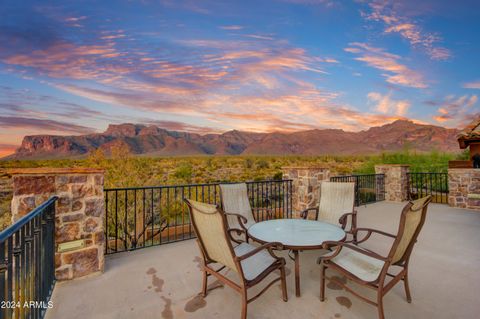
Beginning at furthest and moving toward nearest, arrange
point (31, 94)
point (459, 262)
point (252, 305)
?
1. point (31, 94)
2. point (459, 262)
3. point (252, 305)

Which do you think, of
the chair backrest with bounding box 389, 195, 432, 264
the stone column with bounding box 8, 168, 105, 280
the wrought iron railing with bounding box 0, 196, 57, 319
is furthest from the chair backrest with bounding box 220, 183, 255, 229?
the wrought iron railing with bounding box 0, 196, 57, 319

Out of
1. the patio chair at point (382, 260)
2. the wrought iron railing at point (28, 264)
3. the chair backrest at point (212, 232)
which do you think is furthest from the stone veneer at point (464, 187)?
the wrought iron railing at point (28, 264)

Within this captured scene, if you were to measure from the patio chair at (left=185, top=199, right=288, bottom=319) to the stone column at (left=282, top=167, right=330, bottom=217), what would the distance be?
9.33 feet

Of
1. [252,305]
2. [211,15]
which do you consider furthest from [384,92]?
[252,305]

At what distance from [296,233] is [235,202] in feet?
4.04

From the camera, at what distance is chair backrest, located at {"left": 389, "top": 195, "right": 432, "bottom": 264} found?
1685mm

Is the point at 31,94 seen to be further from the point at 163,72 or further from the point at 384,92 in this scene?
the point at 384,92

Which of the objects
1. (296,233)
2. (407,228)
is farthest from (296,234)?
(407,228)

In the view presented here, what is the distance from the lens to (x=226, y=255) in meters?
1.88

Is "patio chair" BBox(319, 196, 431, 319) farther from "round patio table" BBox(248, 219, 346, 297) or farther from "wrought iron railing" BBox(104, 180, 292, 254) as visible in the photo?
"wrought iron railing" BBox(104, 180, 292, 254)

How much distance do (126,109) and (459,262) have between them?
14421 millimetres

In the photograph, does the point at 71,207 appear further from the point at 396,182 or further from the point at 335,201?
the point at 396,182

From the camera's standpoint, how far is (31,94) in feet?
29.9

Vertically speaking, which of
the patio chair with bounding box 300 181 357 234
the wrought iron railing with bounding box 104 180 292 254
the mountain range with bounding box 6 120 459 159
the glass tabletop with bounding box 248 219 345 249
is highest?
the mountain range with bounding box 6 120 459 159
